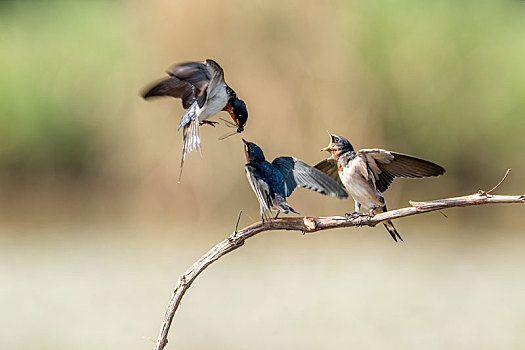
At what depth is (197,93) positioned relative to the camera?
2.18m

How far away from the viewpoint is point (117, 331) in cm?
629

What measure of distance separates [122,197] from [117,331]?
1996 millimetres

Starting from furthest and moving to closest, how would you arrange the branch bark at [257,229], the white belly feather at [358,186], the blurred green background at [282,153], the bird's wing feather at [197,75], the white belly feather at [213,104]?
the blurred green background at [282,153]
the white belly feather at [358,186]
the white belly feather at [213,104]
the bird's wing feather at [197,75]
the branch bark at [257,229]

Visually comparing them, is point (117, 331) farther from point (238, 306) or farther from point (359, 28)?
point (359, 28)

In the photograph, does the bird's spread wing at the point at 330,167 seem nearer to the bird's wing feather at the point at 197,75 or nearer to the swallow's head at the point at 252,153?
the swallow's head at the point at 252,153

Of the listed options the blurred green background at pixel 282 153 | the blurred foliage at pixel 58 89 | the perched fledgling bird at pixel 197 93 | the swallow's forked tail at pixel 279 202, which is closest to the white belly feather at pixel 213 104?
the perched fledgling bird at pixel 197 93

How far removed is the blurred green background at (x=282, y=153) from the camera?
6.77m

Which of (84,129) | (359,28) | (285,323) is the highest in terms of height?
(359,28)

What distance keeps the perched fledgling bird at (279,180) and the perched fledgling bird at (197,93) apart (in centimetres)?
15

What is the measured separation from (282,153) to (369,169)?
480 cm

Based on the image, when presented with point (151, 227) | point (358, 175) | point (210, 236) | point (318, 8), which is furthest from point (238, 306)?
point (358, 175)

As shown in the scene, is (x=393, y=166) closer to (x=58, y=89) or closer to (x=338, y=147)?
(x=338, y=147)

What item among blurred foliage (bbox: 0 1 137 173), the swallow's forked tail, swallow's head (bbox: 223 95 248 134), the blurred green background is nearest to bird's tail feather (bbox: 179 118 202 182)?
swallow's head (bbox: 223 95 248 134)

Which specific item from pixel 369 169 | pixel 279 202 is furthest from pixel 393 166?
pixel 279 202
